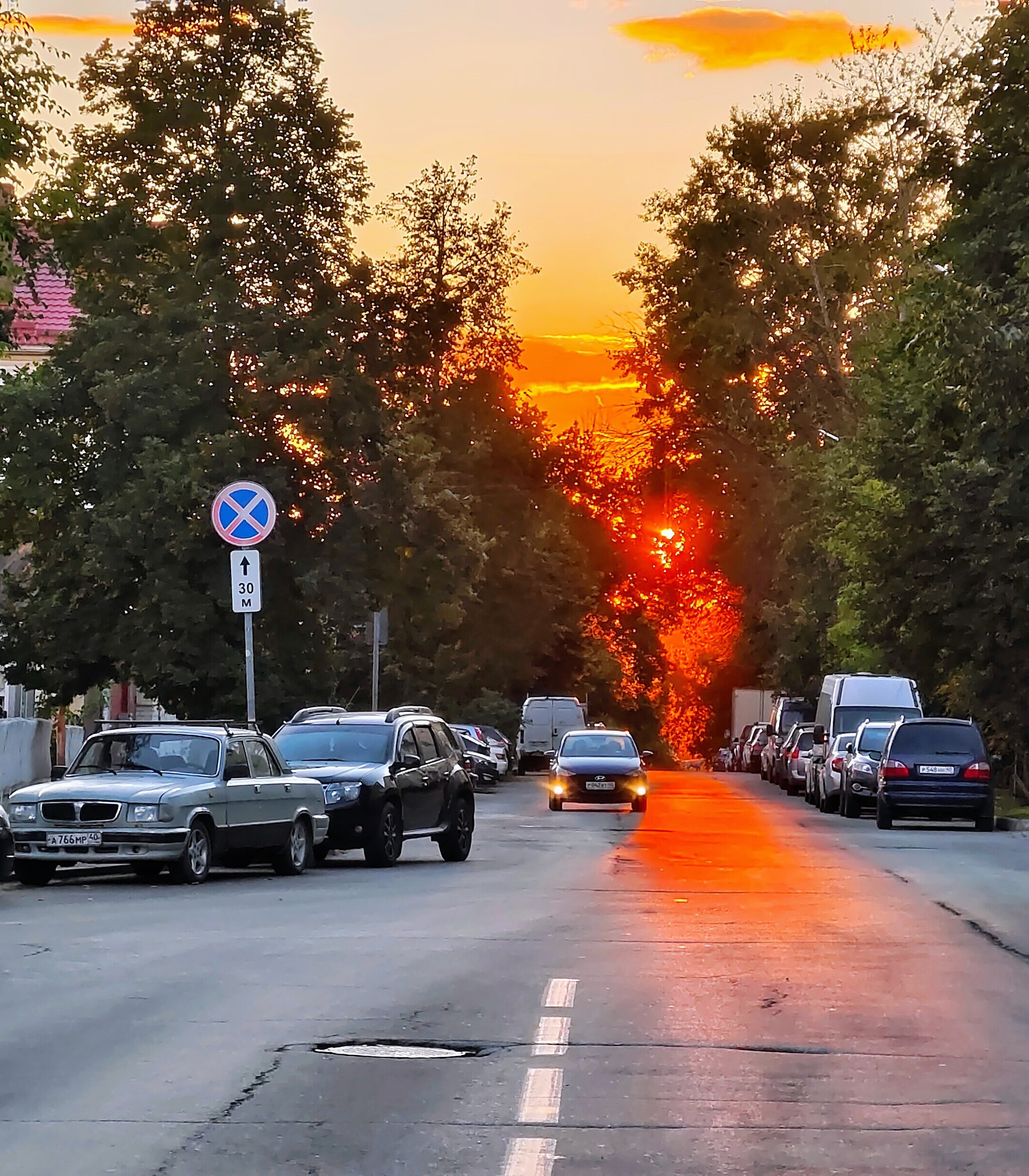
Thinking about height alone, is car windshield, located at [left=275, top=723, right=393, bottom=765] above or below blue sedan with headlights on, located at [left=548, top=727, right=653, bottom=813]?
above

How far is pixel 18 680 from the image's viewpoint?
46781mm

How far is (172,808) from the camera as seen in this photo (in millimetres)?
20219

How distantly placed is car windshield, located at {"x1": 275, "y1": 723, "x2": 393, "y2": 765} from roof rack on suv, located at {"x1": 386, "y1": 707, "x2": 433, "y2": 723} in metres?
0.19

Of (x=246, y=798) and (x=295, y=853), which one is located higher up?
(x=246, y=798)

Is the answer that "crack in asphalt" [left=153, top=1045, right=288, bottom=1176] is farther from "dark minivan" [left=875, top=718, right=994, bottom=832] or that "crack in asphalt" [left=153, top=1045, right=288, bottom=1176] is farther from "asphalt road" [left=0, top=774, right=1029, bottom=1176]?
"dark minivan" [left=875, top=718, right=994, bottom=832]

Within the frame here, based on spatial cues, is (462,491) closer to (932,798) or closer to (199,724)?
(932,798)

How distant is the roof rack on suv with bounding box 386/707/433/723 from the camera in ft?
82.7

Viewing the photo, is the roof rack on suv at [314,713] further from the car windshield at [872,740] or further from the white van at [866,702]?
the white van at [866,702]

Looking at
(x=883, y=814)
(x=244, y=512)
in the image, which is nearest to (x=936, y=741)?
(x=883, y=814)

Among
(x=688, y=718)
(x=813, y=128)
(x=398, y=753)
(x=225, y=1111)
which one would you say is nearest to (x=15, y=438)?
(x=398, y=753)

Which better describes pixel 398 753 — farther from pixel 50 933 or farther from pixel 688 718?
pixel 688 718

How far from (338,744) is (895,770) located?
46.0 feet

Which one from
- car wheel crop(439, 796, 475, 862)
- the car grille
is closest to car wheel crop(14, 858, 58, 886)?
the car grille

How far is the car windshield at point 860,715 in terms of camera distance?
161 feet
